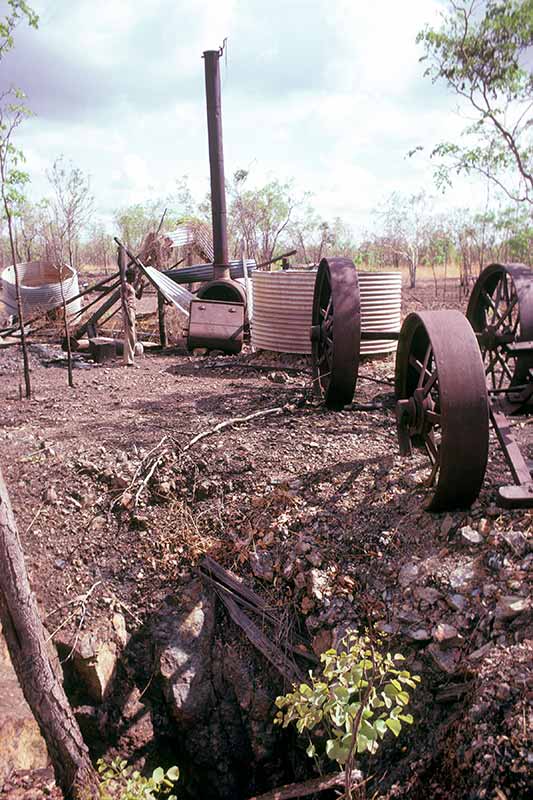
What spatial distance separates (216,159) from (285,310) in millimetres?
4657

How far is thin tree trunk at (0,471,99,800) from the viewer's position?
2797 mm

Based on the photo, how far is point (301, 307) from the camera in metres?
8.12

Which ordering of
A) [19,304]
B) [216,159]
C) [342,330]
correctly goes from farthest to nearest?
[216,159]
[19,304]
[342,330]

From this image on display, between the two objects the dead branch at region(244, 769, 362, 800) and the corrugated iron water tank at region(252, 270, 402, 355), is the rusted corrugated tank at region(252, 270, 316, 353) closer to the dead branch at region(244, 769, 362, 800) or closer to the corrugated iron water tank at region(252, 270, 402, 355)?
the corrugated iron water tank at region(252, 270, 402, 355)

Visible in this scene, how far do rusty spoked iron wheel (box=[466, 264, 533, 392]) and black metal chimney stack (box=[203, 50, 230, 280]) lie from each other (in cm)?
675

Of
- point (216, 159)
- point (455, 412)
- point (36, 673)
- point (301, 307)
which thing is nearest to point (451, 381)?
point (455, 412)

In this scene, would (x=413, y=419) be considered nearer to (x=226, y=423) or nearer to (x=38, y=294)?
(x=226, y=423)

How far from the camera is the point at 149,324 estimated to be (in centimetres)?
1234

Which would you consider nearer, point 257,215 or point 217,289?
point 217,289

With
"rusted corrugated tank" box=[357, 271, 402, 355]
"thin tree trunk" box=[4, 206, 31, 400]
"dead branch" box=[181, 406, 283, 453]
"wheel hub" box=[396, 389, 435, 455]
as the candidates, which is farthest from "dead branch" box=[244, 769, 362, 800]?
"rusted corrugated tank" box=[357, 271, 402, 355]

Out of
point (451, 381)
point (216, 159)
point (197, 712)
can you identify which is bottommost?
point (197, 712)

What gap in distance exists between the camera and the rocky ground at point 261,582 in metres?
2.88

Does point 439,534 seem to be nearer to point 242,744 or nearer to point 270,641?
point 270,641

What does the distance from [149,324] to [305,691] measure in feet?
34.6
